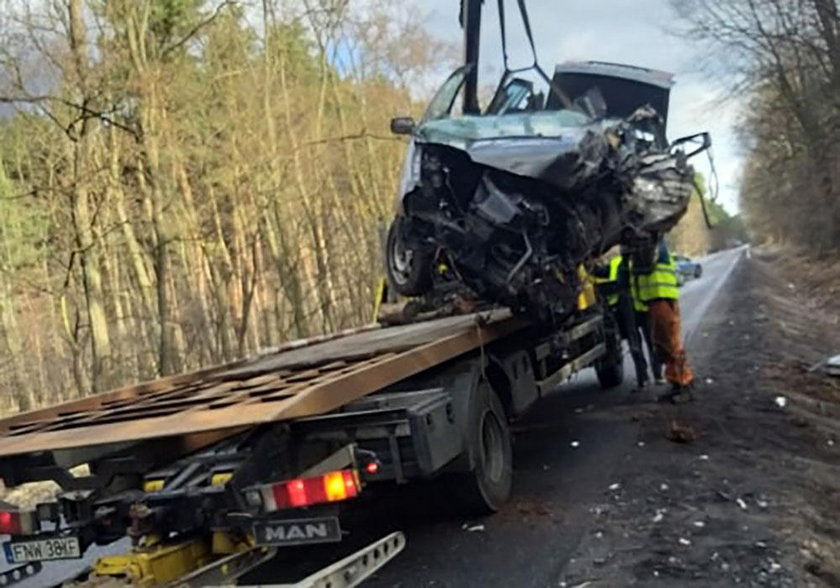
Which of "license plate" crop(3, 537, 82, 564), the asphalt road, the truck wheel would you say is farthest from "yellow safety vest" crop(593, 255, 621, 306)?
"license plate" crop(3, 537, 82, 564)

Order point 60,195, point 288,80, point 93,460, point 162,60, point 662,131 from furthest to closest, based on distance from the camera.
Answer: point 288,80
point 162,60
point 60,195
point 662,131
point 93,460

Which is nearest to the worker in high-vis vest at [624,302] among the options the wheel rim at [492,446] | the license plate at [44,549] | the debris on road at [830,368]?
the debris on road at [830,368]

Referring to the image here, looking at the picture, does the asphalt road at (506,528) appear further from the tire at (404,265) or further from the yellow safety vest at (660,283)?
the tire at (404,265)

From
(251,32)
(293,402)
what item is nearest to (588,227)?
(293,402)

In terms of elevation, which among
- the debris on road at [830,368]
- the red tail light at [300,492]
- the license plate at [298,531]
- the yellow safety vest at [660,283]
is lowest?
the debris on road at [830,368]

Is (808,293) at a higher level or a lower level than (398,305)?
lower

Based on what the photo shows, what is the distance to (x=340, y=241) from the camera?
1120 inches

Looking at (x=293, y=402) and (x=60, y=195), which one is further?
(x=60, y=195)

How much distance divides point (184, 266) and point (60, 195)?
35.7 feet

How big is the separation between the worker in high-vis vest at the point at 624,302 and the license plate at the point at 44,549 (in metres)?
6.77

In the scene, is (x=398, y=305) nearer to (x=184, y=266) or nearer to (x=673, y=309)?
(x=673, y=309)

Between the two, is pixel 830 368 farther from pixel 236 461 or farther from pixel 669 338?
pixel 236 461

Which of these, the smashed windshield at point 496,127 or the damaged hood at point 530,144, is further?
the smashed windshield at point 496,127

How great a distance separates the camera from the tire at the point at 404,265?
709 cm
